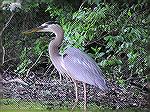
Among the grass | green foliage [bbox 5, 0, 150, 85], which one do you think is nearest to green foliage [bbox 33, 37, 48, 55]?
green foliage [bbox 5, 0, 150, 85]

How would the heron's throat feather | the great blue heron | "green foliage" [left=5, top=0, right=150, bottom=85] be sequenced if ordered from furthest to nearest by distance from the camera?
"green foliage" [left=5, top=0, right=150, bottom=85] → the heron's throat feather → the great blue heron

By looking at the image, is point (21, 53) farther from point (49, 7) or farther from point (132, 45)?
point (132, 45)

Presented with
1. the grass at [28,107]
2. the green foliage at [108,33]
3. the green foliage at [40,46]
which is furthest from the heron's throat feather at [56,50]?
the green foliage at [40,46]

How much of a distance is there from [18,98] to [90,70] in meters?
0.82

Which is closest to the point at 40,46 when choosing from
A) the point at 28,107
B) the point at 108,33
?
the point at 108,33

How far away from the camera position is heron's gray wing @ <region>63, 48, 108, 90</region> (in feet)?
9.16

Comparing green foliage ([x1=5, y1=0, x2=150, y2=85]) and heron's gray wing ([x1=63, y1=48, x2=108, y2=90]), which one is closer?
heron's gray wing ([x1=63, y1=48, x2=108, y2=90])

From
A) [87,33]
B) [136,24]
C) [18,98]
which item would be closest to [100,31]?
[87,33]

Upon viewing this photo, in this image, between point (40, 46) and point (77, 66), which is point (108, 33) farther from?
point (77, 66)

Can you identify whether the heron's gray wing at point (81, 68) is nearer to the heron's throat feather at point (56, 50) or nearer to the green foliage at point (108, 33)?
the heron's throat feather at point (56, 50)

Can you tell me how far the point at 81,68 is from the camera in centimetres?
284

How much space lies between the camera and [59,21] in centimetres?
441

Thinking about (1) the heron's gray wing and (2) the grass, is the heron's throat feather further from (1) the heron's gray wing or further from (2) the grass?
(2) the grass

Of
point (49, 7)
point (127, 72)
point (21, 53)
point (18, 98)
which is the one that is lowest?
point (127, 72)
